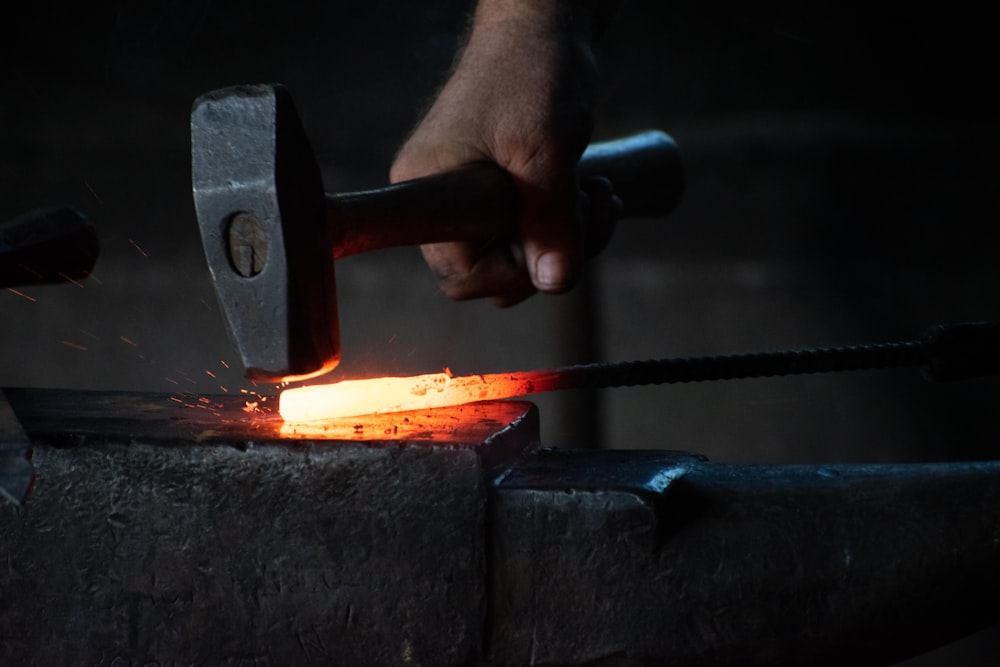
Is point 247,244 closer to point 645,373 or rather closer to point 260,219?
point 260,219

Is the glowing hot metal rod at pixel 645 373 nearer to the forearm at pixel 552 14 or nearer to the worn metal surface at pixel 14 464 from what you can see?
the worn metal surface at pixel 14 464

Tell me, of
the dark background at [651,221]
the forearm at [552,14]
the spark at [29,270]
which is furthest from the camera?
the dark background at [651,221]

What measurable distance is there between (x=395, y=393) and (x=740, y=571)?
14.9 inches

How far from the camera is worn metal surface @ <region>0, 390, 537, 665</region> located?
0.75 metres

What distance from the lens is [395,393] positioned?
3.07 ft

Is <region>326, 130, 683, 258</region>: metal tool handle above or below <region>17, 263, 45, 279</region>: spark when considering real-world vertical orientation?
above

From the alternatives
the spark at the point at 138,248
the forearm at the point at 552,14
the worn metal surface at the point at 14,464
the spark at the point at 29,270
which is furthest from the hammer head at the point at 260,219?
the spark at the point at 138,248

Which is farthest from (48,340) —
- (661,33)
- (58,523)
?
(58,523)

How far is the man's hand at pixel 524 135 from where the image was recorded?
3.71 ft

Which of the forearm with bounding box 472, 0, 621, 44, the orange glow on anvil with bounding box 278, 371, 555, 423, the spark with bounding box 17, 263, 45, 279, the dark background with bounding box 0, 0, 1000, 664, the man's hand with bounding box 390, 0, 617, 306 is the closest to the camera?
the orange glow on anvil with bounding box 278, 371, 555, 423

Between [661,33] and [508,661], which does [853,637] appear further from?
[661,33]

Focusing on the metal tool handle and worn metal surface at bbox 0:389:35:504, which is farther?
the metal tool handle

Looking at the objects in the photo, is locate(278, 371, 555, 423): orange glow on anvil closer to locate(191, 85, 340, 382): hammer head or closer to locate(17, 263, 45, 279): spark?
locate(191, 85, 340, 382): hammer head

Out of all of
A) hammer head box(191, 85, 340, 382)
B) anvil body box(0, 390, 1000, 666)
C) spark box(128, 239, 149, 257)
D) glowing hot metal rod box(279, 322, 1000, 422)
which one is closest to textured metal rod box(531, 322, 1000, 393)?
glowing hot metal rod box(279, 322, 1000, 422)
